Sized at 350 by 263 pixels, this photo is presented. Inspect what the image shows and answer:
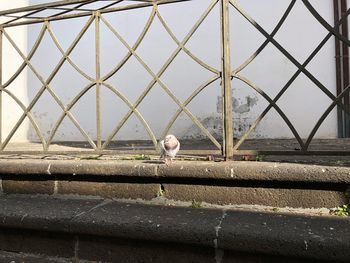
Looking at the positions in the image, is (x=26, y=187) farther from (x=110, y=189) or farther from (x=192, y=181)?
(x=192, y=181)

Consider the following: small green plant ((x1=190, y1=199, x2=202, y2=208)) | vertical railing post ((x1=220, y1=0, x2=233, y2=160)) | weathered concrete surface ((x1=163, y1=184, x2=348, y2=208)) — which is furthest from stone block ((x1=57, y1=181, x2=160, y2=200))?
vertical railing post ((x1=220, y1=0, x2=233, y2=160))

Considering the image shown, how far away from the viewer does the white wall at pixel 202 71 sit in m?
5.57

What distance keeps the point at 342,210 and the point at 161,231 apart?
972 millimetres

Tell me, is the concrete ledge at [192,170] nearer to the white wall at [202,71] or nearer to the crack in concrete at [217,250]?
the crack in concrete at [217,250]

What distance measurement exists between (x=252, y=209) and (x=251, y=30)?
14.1 ft

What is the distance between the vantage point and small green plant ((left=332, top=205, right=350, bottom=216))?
187cm

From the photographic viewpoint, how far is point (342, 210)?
189 centimetres

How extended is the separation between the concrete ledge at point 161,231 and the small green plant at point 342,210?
3.4 inches

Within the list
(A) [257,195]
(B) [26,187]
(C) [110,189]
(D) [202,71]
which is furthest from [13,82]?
(A) [257,195]

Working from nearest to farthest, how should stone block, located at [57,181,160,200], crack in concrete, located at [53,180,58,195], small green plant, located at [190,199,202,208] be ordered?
1. small green plant, located at [190,199,202,208]
2. stone block, located at [57,181,160,200]
3. crack in concrete, located at [53,180,58,195]

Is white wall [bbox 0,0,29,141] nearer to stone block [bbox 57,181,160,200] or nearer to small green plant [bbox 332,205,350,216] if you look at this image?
stone block [bbox 57,181,160,200]

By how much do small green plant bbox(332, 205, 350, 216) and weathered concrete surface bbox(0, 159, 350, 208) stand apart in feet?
0.07

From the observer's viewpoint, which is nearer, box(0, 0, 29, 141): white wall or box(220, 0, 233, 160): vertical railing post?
box(220, 0, 233, 160): vertical railing post

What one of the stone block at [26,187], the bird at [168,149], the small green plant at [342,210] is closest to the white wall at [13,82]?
the stone block at [26,187]
